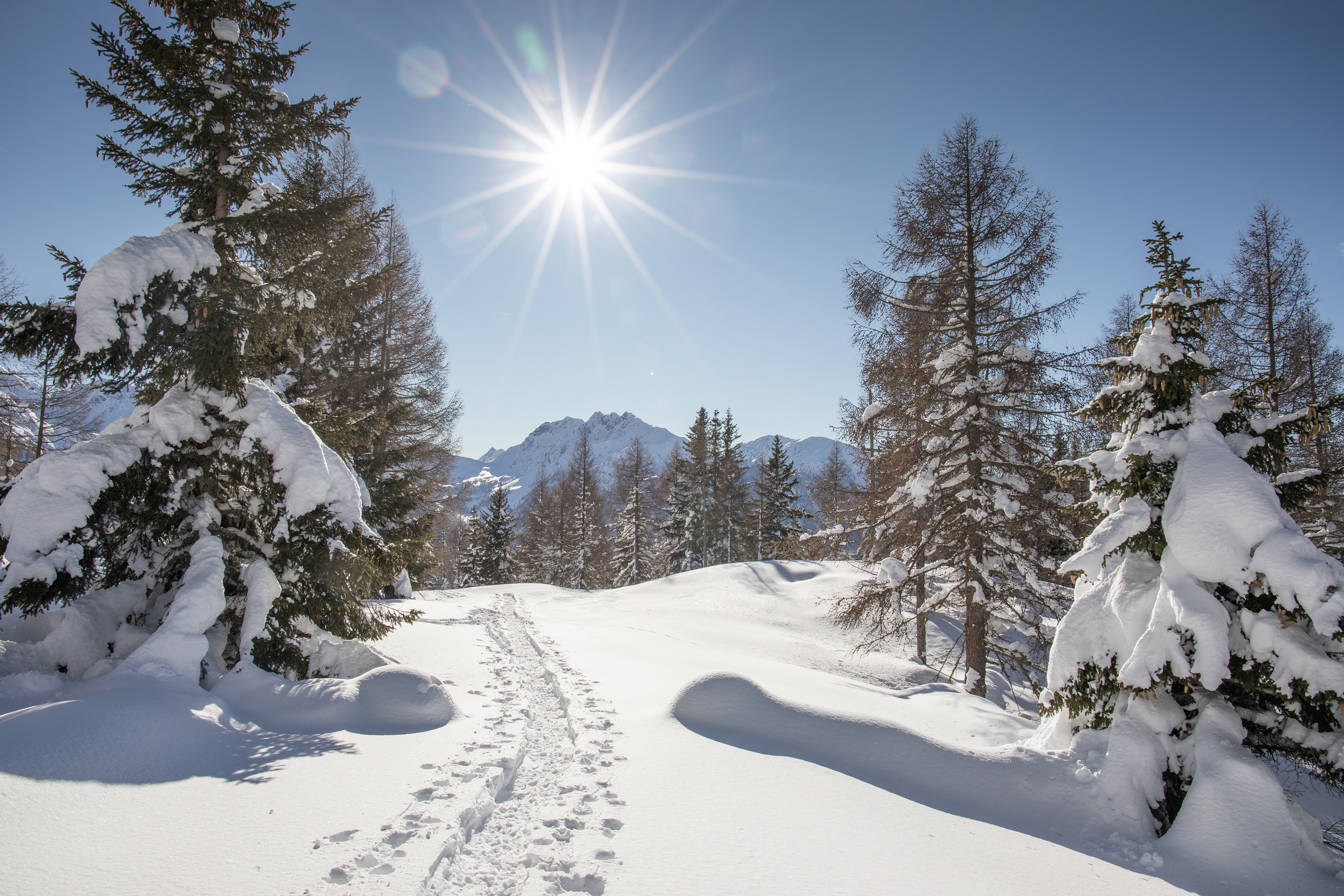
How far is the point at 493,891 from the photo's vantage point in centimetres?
291

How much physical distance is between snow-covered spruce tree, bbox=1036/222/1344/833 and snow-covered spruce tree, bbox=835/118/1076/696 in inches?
153

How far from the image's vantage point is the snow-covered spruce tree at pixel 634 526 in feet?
112

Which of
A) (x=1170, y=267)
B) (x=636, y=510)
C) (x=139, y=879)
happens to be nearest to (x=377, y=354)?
(x=139, y=879)

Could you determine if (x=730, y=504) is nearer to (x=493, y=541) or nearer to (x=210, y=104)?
(x=493, y=541)

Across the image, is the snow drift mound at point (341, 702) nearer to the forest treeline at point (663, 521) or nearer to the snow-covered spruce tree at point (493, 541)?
the forest treeline at point (663, 521)

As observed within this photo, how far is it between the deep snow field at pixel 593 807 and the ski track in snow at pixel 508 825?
0.02 meters

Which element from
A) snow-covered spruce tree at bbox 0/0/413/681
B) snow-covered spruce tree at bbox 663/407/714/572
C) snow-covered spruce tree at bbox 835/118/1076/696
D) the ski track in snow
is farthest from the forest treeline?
the ski track in snow

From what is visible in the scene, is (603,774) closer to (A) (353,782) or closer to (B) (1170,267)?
(A) (353,782)

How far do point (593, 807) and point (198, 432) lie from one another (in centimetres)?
577

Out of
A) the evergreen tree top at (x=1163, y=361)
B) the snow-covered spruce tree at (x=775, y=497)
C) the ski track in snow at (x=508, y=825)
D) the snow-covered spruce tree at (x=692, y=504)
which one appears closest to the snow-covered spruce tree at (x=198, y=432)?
the ski track in snow at (x=508, y=825)

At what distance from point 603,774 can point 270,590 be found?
164 inches

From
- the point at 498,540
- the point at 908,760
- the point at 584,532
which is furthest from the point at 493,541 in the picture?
the point at 908,760

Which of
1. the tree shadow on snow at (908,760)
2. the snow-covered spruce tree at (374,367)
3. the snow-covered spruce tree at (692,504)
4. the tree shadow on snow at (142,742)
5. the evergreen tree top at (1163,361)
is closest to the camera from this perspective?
the tree shadow on snow at (142,742)

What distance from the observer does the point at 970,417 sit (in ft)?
30.4
